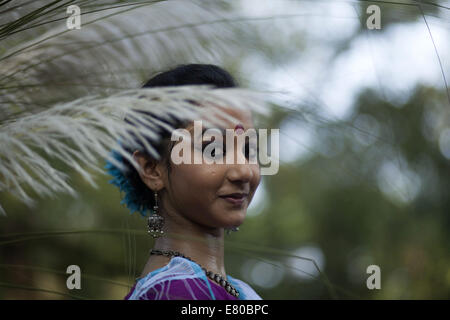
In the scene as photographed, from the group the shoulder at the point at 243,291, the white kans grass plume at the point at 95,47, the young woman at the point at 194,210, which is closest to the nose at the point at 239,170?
the young woman at the point at 194,210

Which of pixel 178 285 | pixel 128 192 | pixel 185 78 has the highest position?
pixel 185 78

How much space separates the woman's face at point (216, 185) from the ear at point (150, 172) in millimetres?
27

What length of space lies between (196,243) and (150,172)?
0.15 meters

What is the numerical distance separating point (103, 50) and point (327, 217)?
3.79 m

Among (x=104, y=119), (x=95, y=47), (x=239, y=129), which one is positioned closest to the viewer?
(x=104, y=119)

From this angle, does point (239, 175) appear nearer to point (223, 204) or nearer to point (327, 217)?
point (223, 204)

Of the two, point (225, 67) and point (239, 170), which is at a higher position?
point (225, 67)

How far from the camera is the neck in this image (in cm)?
99

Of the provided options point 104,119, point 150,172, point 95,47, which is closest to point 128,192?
point 150,172

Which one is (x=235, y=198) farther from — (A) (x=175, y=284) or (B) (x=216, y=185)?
(A) (x=175, y=284)

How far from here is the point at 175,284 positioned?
87 centimetres

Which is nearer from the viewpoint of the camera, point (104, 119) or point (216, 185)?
point (104, 119)
